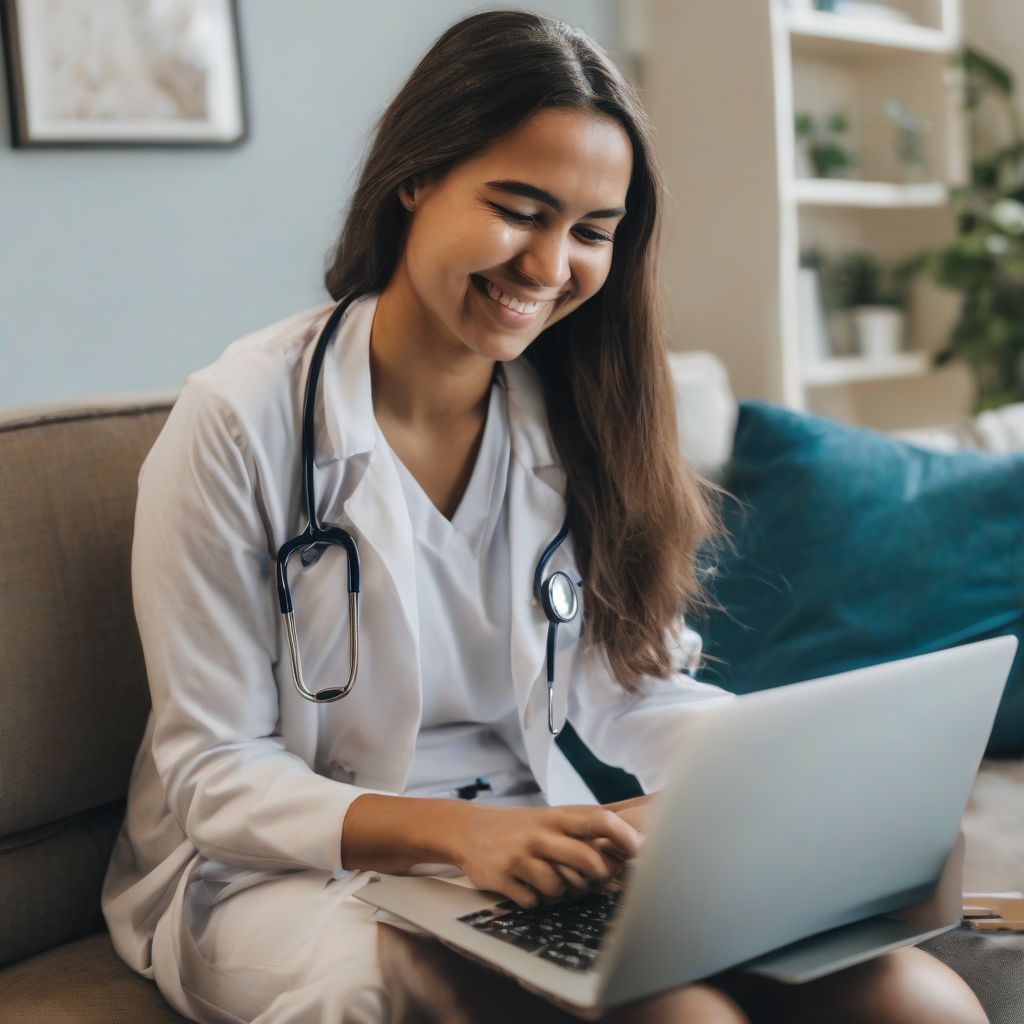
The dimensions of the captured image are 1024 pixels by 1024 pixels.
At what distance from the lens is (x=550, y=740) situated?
1.28 metres

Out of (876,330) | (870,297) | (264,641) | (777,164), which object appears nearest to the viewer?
(264,641)

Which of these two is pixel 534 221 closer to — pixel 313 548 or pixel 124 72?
pixel 313 548

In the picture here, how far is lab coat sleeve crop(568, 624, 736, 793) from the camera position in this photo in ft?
4.34

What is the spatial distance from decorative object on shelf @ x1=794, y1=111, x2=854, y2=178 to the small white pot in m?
0.35

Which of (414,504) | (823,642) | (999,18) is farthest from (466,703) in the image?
(999,18)

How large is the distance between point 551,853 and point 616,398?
0.57 m

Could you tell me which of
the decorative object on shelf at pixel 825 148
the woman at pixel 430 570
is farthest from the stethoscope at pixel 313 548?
the decorative object on shelf at pixel 825 148

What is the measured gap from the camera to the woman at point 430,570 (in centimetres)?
103

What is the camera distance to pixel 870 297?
3.18 metres

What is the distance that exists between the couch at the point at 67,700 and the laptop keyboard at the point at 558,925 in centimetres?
41

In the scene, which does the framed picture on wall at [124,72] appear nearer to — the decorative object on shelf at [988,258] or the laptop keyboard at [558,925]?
the laptop keyboard at [558,925]

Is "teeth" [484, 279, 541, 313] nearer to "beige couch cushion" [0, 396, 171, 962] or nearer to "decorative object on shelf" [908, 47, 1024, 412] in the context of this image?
"beige couch cushion" [0, 396, 171, 962]

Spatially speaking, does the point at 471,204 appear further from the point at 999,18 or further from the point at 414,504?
the point at 999,18

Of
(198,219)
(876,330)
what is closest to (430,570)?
(198,219)
